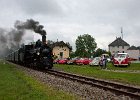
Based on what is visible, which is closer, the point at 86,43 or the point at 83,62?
the point at 83,62

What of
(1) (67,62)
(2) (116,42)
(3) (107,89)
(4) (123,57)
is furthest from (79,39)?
(3) (107,89)

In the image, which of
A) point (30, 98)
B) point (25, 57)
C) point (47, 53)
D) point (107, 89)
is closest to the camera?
point (30, 98)

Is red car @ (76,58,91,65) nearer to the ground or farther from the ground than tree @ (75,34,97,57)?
nearer to the ground

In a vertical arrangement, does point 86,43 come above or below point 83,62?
above

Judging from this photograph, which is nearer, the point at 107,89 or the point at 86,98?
the point at 86,98

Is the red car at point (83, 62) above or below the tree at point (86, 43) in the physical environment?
below

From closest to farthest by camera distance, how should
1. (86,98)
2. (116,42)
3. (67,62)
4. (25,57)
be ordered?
1. (86,98)
2. (25,57)
3. (67,62)
4. (116,42)

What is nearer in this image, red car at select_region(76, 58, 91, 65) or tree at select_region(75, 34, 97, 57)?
red car at select_region(76, 58, 91, 65)

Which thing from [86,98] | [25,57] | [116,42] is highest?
[116,42]

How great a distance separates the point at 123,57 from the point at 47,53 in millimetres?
13788

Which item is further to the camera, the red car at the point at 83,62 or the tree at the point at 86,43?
the tree at the point at 86,43

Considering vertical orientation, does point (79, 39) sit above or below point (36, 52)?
above

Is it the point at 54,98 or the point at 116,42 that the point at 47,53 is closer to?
the point at 54,98

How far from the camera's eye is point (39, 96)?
15086 millimetres
